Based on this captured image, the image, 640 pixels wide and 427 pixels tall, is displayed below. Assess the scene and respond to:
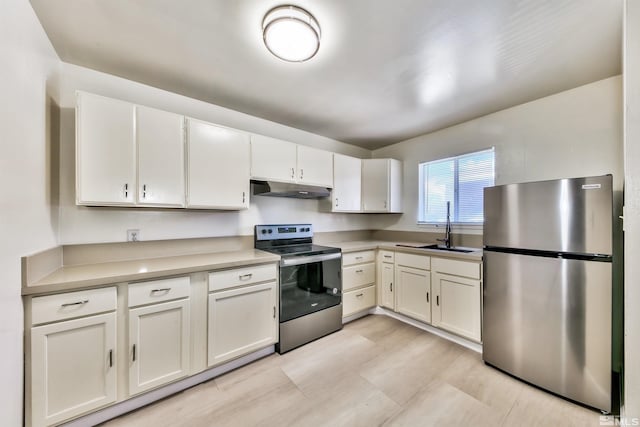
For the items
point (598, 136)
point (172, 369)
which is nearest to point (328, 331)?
point (172, 369)

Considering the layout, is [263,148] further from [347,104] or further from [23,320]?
[23,320]

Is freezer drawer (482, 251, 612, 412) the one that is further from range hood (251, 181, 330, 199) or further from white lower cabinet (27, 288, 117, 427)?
white lower cabinet (27, 288, 117, 427)

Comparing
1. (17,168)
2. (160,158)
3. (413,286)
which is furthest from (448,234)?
(17,168)

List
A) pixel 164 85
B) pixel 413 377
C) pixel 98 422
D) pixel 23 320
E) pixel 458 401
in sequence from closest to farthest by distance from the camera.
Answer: pixel 23 320, pixel 98 422, pixel 458 401, pixel 413 377, pixel 164 85

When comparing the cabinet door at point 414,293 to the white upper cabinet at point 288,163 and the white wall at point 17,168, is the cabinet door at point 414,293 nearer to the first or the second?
the white upper cabinet at point 288,163

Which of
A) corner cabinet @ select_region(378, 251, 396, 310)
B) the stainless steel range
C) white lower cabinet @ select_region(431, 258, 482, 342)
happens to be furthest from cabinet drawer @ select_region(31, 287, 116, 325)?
white lower cabinet @ select_region(431, 258, 482, 342)

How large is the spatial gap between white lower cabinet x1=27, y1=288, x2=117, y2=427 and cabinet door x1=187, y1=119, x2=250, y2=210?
0.94 meters

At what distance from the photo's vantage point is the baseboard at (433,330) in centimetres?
229

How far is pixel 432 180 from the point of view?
323 cm

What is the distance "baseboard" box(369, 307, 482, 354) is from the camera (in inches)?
90.4

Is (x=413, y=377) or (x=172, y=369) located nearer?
(x=172, y=369)

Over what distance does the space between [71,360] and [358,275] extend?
2.42m

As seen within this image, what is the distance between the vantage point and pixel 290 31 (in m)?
1.34

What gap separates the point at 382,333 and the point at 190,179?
96.4 inches
